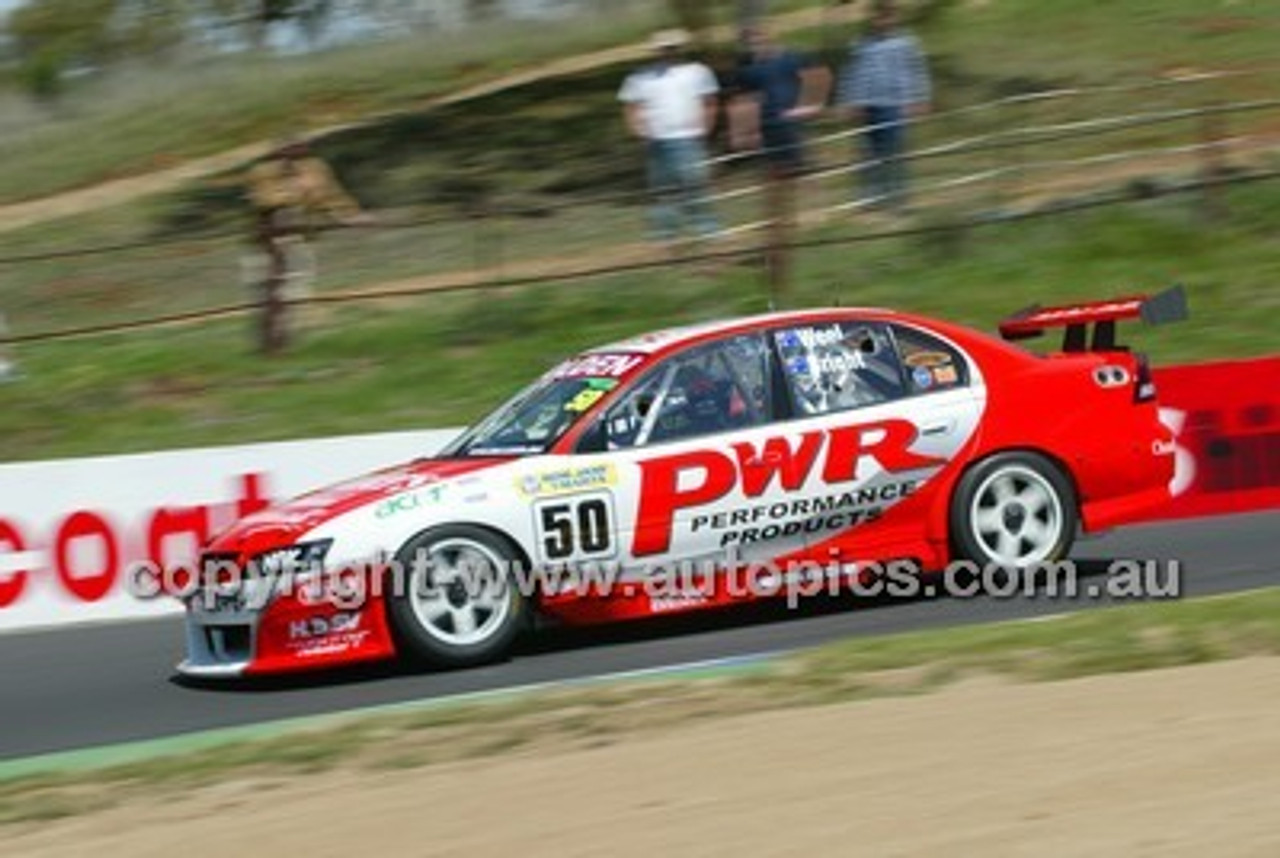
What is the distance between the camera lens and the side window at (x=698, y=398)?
10977mm

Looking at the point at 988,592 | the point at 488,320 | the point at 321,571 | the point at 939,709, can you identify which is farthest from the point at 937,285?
the point at 939,709

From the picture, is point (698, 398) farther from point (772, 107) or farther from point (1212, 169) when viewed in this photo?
point (1212, 169)

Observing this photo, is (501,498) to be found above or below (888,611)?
above

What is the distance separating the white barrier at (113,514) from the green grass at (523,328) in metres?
2.94

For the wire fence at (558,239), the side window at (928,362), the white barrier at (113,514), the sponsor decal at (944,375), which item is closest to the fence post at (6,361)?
the wire fence at (558,239)

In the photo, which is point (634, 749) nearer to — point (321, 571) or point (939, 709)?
point (939, 709)

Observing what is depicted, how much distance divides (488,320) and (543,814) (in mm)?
12576

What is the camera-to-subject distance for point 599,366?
1130cm

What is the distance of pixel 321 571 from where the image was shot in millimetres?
10305

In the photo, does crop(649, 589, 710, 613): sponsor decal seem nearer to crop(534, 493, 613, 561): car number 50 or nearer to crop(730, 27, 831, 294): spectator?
crop(534, 493, 613, 561): car number 50

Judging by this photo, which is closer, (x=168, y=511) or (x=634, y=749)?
(x=634, y=749)

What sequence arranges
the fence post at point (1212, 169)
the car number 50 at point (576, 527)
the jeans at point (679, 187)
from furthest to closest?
the fence post at point (1212, 169) < the jeans at point (679, 187) < the car number 50 at point (576, 527)

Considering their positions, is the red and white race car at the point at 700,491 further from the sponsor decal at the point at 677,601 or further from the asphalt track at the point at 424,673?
the asphalt track at the point at 424,673

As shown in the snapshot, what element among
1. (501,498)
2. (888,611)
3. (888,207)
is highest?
(888,207)
